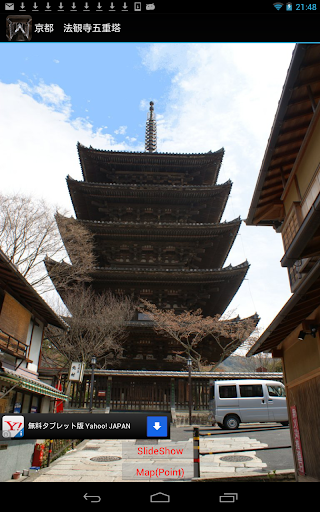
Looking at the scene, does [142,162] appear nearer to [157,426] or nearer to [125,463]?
[125,463]

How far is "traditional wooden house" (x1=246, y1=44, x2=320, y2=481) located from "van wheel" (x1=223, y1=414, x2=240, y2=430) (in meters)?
5.58

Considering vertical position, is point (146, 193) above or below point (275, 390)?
above

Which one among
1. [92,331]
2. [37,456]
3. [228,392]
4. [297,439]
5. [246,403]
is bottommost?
[37,456]

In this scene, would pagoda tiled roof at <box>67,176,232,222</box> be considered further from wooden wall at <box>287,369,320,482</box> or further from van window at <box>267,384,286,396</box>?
wooden wall at <box>287,369,320,482</box>

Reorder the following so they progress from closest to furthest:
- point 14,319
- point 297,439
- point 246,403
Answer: point 297,439 < point 14,319 < point 246,403

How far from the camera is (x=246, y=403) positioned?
1284 centimetres

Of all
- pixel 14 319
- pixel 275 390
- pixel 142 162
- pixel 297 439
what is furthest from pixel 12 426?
pixel 142 162

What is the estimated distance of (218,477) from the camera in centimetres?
609

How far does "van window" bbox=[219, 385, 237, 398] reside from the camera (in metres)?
13.0

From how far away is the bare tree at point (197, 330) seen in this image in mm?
18203

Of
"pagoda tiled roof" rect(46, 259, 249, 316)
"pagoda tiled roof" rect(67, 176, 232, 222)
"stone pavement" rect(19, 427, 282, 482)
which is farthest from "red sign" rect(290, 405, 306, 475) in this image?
"pagoda tiled roof" rect(67, 176, 232, 222)

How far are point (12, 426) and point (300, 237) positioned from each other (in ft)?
12.2

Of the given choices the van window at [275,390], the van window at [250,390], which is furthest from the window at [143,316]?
the van window at [275,390]
